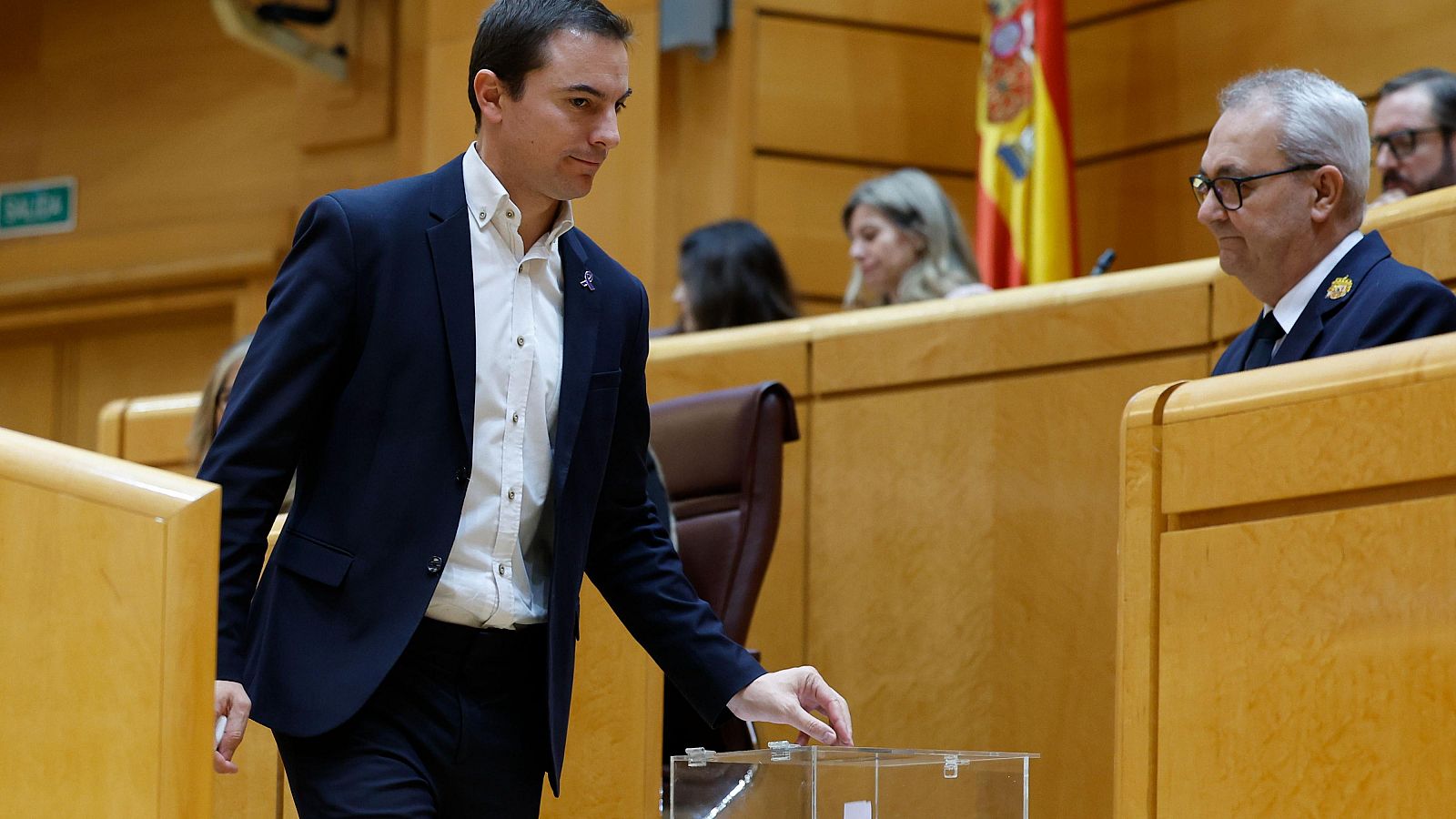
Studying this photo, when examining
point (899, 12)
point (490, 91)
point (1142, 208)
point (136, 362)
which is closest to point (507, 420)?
point (490, 91)

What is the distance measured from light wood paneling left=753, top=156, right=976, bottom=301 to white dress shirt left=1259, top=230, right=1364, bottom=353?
9.90 ft

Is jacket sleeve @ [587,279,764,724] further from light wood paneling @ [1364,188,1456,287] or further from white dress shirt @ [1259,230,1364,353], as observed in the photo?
light wood paneling @ [1364,188,1456,287]

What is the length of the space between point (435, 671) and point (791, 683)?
0.38 m

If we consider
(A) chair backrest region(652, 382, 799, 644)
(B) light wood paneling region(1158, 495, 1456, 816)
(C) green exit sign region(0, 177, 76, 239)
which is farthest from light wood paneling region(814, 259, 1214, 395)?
(C) green exit sign region(0, 177, 76, 239)

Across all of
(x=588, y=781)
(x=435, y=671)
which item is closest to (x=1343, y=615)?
(x=435, y=671)

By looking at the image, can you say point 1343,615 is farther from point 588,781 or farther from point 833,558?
point 833,558

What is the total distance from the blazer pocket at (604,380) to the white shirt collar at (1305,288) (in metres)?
0.86

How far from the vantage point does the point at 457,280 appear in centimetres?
177

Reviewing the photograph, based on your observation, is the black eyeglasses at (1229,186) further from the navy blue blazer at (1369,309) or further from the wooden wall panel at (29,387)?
the wooden wall panel at (29,387)

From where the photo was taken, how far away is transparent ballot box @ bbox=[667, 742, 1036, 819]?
1.89 meters

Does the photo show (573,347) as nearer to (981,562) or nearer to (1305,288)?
(1305,288)

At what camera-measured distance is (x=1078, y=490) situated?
10.5ft

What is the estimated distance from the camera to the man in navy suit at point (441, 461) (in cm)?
167

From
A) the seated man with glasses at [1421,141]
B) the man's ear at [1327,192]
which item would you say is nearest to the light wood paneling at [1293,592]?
the man's ear at [1327,192]
